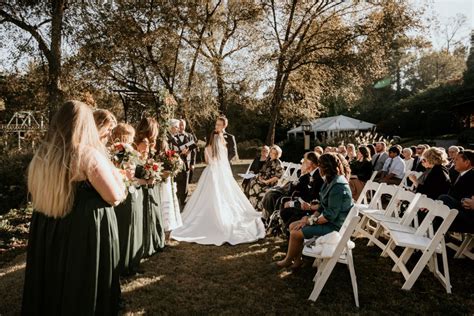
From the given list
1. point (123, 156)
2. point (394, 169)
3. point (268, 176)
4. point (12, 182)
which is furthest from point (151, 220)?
point (12, 182)

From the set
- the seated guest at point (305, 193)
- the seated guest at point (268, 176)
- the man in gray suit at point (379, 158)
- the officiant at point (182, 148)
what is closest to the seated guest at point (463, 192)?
the seated guest at point (305, 193)

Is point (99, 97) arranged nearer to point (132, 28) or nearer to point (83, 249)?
point (132, 28)

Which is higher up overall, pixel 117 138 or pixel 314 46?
pixel 314 46

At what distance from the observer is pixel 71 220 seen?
2787 millimetres

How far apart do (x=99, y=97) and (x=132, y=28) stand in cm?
320

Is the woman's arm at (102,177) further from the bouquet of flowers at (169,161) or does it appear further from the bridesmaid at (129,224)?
the bouquet of flowers at (169,161)

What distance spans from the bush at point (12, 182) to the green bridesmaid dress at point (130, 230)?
6.30m

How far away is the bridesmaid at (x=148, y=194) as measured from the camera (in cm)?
528

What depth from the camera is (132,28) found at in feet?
50.5

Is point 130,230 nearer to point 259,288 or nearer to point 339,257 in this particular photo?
point 259,288

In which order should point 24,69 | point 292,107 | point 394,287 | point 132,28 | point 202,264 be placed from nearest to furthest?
1. point 394,287
2. point 202,264
3. point 24,69
4. point 132,28
5. point 292,107

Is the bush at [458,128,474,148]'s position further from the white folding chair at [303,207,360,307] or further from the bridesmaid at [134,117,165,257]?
the bridesmaid at [134,117,165,257]

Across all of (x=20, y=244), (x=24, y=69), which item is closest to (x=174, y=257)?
(x=20, y=244)

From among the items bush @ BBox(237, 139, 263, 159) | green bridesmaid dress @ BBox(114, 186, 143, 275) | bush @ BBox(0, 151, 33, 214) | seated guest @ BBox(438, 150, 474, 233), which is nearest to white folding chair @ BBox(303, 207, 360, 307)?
seated guest @ BBox(438, 150, 474, 233)
